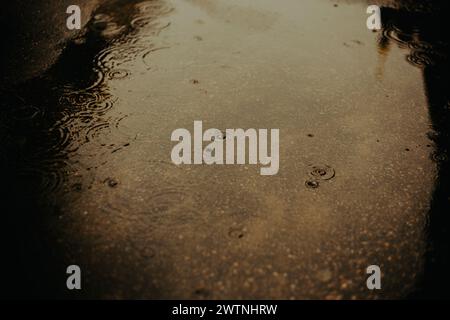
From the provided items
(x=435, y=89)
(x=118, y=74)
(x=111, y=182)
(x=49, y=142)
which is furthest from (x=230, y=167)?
(x=435, y=89)

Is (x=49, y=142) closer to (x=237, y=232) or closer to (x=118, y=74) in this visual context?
(x=118, y=74)

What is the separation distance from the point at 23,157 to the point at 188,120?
1.05m

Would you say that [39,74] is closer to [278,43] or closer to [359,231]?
[278,43]

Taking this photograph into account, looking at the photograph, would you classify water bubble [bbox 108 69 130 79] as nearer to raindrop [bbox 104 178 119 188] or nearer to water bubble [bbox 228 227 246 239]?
raindrop [bbox 104 178 119 188]

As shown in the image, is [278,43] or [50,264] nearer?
[50,264]

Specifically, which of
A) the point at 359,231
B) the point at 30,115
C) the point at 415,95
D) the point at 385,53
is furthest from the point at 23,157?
the point at 385,53

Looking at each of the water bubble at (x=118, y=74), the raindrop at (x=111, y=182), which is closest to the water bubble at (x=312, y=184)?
the raindrop at (x=111, y=182)

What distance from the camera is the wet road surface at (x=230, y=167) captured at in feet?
5.92

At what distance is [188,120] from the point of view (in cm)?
261

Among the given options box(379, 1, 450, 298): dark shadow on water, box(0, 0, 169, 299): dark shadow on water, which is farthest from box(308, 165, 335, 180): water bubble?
box(0, 0, 169, 299): dark shadow on water

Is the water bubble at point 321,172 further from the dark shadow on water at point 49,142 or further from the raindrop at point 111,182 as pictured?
the dark shadow on water at point 49,142

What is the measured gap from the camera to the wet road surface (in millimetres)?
1804
